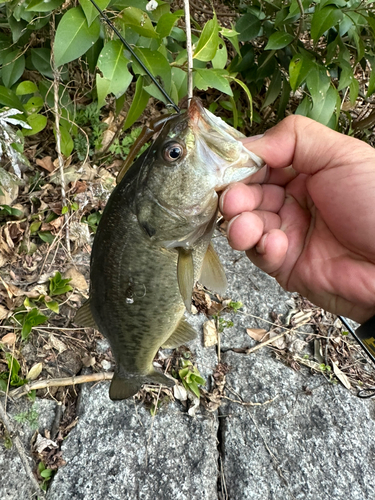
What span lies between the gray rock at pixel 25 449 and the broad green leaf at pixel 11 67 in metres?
2.19

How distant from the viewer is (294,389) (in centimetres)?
303

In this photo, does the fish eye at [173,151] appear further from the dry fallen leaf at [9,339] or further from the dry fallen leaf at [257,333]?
the dry fallen leaf at [257,333]

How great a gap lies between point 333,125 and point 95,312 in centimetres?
225

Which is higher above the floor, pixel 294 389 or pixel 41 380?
pixel 294 389

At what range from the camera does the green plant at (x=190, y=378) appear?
2849mm

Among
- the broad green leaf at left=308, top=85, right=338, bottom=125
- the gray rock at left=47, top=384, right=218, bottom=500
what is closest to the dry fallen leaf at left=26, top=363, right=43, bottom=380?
the gray rock at left=47, top=384, right=218, bottom=500

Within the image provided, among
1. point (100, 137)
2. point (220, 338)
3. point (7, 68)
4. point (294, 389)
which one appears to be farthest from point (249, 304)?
point (7, 68)

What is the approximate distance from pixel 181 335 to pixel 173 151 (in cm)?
113

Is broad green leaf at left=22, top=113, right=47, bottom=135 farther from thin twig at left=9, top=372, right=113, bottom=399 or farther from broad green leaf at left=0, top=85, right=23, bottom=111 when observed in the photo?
thin twig at left=9, top=372, right=113, bottom=399

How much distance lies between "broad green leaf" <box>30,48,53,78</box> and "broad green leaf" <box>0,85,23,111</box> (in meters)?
0.27

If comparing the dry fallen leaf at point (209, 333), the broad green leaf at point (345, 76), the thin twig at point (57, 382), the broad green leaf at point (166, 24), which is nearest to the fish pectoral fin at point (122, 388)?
the thin twig at point (57, 382)

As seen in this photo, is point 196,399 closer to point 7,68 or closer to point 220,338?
point 220,338

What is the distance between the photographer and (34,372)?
2725 mm

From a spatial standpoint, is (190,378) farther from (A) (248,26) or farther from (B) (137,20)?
(A) (248,26)
